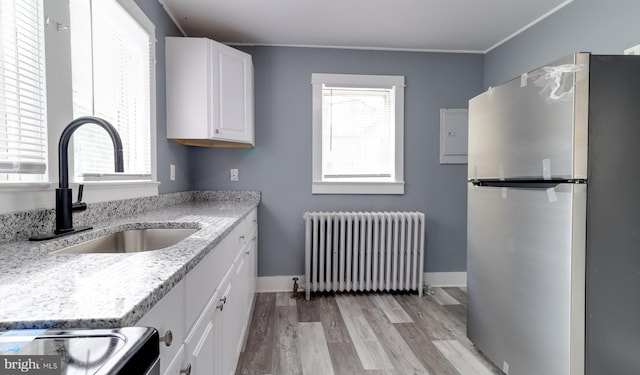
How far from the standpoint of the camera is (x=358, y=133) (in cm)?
308

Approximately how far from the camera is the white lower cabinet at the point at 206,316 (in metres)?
0.73

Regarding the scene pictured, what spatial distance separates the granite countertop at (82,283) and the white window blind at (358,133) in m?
2.11

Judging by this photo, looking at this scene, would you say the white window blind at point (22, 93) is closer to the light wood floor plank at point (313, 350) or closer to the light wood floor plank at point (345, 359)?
the light wood floor plank at point (313, 350)

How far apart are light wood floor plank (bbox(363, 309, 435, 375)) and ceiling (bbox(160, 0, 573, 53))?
91.3 inches

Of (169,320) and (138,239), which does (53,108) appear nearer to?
(138,239)

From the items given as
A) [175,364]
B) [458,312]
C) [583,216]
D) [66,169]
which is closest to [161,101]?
[66,169]

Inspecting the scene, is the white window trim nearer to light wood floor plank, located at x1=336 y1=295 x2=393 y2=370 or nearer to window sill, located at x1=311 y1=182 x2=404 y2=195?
light wood floor plank, located at x1=336 y1=295 x2=393 y2=370

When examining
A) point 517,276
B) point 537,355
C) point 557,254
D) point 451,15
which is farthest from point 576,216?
point 451,15

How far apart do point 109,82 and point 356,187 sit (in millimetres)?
2063

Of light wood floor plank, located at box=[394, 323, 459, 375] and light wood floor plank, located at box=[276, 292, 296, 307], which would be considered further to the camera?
light wood floor plank, located at box=[276, 292, 296, 307]

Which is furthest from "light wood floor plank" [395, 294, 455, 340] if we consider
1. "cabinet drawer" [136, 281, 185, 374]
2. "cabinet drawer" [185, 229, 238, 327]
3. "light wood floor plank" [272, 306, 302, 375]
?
"cabinet drawer" [136, 281, 185, 374]
